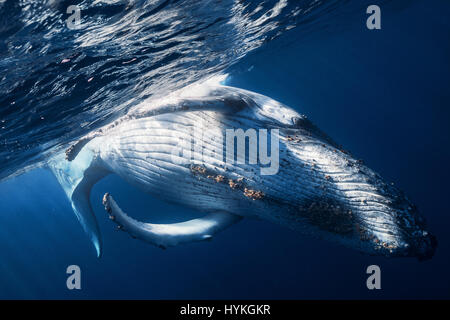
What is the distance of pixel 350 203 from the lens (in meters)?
3.32

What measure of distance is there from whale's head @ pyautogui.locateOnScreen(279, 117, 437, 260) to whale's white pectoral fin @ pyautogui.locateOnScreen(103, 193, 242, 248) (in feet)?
4.01

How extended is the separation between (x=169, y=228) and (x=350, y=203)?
2.47 m

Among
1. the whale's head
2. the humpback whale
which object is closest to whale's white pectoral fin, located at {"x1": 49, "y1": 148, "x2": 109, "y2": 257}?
the humpback whale

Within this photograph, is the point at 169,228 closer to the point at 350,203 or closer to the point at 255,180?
the point at 255,180

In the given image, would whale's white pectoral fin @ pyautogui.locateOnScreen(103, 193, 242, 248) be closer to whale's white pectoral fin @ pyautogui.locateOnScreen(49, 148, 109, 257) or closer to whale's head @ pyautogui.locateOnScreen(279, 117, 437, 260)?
whale's head @ pyautogui.locateOnScreen(279, 117, 437, 260)

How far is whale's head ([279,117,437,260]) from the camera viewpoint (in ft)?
9.95

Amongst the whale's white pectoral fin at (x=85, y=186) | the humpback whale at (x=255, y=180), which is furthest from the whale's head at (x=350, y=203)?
the whale's white pectoral fin at (x=85, y=186)

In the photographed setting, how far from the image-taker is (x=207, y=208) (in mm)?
4594

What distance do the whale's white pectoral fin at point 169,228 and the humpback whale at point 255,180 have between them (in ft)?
0.04

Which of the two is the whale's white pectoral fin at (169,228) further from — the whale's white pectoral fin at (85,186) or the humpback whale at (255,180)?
the whale's white pectoral fin at (85,186)

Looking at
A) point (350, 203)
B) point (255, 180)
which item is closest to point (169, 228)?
point (255, 180)

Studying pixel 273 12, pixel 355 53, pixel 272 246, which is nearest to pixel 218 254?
pixel 272 246

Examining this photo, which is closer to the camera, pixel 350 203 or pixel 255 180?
pixel 350 203

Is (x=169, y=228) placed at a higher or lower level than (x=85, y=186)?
higher
